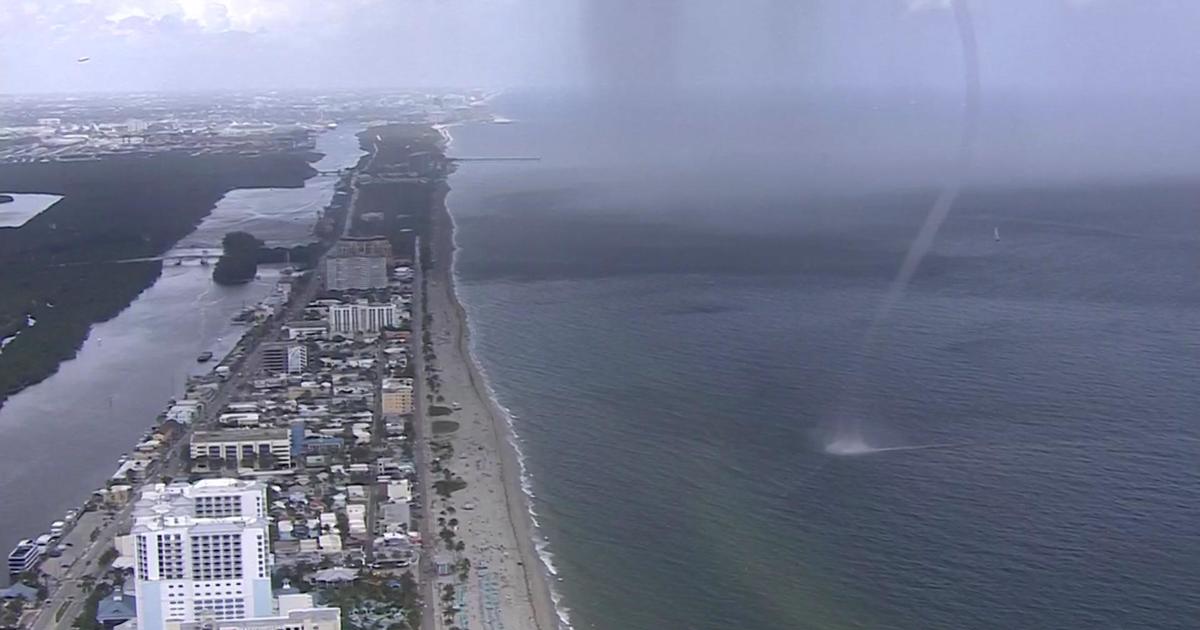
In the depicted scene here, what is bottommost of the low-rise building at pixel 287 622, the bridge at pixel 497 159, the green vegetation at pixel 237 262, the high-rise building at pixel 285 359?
the bridge at pixel 497 159

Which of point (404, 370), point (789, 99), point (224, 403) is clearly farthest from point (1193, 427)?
point (789, 99)

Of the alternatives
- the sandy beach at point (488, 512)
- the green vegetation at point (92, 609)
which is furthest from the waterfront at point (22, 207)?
the green vegetation at point (92, 609)

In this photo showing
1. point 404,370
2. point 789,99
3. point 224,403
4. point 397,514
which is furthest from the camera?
point 789,99

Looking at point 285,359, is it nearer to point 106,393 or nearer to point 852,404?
point 106,393

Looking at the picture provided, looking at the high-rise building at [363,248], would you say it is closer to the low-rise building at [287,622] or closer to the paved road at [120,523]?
the paved road at [120,523]

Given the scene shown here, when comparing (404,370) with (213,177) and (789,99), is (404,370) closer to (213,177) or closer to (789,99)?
(213,177)

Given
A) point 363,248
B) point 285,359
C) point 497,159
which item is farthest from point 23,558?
point 497,159
